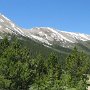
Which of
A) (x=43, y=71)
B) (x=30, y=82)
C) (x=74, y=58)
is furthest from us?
(x=74, y=58)

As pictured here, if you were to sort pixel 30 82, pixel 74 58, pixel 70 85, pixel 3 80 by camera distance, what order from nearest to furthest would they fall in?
1. pixel 3 80
2. pixel 30 82
3. pixel 70 85
4. pixel 74 58

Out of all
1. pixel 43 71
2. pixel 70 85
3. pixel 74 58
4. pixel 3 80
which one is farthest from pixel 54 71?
pixel 3 80

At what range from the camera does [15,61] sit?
4134 inches

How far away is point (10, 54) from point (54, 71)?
3861 cm

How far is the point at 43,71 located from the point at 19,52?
3268 cm

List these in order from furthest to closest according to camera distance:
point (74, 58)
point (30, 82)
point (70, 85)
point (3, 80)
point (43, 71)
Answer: point (74, 58) → point (43, 71) → point (70, 85) → point (30, 82) → point (3, 80)

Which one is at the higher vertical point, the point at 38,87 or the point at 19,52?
the point at 19,52

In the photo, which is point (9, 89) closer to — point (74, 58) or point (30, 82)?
point (30, 82)

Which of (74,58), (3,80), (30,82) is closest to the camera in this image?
(3,80)

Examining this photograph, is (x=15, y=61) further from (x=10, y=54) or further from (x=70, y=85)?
(x=70, y=85)

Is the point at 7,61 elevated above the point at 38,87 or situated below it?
above

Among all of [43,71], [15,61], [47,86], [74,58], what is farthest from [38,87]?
[74,58]

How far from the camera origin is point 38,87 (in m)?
108

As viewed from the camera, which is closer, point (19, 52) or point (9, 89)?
point (9, 89)
